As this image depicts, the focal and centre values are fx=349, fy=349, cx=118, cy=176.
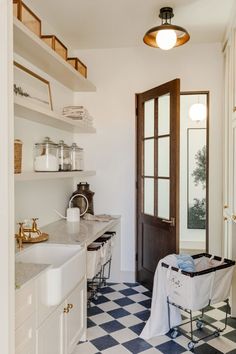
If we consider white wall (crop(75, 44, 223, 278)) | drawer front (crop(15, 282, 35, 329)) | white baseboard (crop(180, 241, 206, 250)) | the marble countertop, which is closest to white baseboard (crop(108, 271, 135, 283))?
white wall (crop(75, 44, 223, 278))

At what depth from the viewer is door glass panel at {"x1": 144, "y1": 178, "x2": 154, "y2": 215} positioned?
11.8 feet

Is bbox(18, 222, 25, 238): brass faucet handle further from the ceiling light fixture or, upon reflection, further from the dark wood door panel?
the ceiling light fixture

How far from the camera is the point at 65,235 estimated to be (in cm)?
274

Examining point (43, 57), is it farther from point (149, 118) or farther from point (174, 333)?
point (174, 333)

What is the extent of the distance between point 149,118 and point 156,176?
63 centimetres

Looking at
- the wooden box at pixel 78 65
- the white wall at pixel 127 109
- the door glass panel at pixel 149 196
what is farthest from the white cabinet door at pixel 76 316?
the wooden box at pixel 78 65

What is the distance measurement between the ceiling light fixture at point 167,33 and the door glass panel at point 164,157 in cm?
86

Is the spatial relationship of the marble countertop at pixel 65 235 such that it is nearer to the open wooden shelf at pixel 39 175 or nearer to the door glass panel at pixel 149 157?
the open wooden shelf at pixel 39 175

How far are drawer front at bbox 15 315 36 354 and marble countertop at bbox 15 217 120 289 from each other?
0.19 metres

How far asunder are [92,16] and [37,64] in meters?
0.68

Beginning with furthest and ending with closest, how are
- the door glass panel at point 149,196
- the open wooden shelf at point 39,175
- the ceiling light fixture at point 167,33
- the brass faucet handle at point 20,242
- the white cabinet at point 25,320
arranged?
the door glass panel at point 149,196 → the ceiling light fixture at point 167,33 → the brass faucet handle at point 20,242 → the open wooden shelf at point 39,175 → the white cabinet at point 25,320

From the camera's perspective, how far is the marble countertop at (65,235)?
5.72 feet

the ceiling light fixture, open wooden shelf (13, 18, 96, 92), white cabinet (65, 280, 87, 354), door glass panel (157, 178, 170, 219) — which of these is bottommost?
white cabinet (65, 280, 87, 354)

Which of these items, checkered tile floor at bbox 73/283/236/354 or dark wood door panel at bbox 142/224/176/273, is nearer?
checkered tile floor at bbox 73/283/236/354
